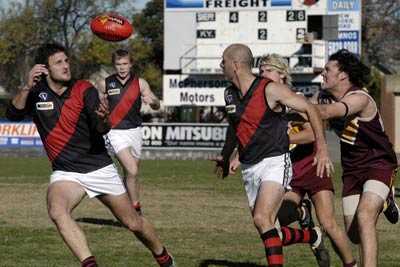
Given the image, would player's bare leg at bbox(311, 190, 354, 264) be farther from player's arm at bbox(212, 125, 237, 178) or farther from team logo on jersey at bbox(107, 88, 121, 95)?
team logo on jersey at bbox(107, 88, 121, 95)

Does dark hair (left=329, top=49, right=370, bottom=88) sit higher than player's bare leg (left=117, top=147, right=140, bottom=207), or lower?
higher

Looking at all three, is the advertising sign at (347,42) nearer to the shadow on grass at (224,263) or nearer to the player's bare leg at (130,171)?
the player's bare leg at (130,171)

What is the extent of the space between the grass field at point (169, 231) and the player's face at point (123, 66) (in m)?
1.97

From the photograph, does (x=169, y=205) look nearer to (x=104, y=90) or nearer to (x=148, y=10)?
(x=104, y=90)

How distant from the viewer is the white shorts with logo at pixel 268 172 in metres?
9.11

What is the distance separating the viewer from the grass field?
11008 millimetres

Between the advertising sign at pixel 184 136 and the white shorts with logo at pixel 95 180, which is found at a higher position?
the white shorts with logo at pixel 95 180

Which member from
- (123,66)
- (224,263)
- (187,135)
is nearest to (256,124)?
(224,263)

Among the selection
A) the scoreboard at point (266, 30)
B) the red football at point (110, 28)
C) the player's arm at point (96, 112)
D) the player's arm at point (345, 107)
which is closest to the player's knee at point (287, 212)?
the player's arm at point (345, 107)

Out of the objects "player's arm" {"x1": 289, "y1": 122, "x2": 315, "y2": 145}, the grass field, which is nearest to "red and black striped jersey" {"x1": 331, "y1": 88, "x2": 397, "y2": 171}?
"player's arm" {"x1": 289, "y1": 122, "x2": 315, "y2": 145}

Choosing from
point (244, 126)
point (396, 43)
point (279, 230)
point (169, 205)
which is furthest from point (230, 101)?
point (396, 43)

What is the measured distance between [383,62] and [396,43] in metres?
3.04

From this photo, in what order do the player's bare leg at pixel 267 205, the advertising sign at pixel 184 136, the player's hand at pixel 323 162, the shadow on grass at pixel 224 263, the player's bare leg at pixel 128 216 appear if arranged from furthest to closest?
the advertising sign at pixel 184 136 → the shadow on grass at pixel 224 263 → the player's bare leg at pixel 128 216 → the player's bare leg at pixel 267 205 → the player's hand at pixel 323 162

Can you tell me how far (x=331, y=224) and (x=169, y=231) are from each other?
366cm
